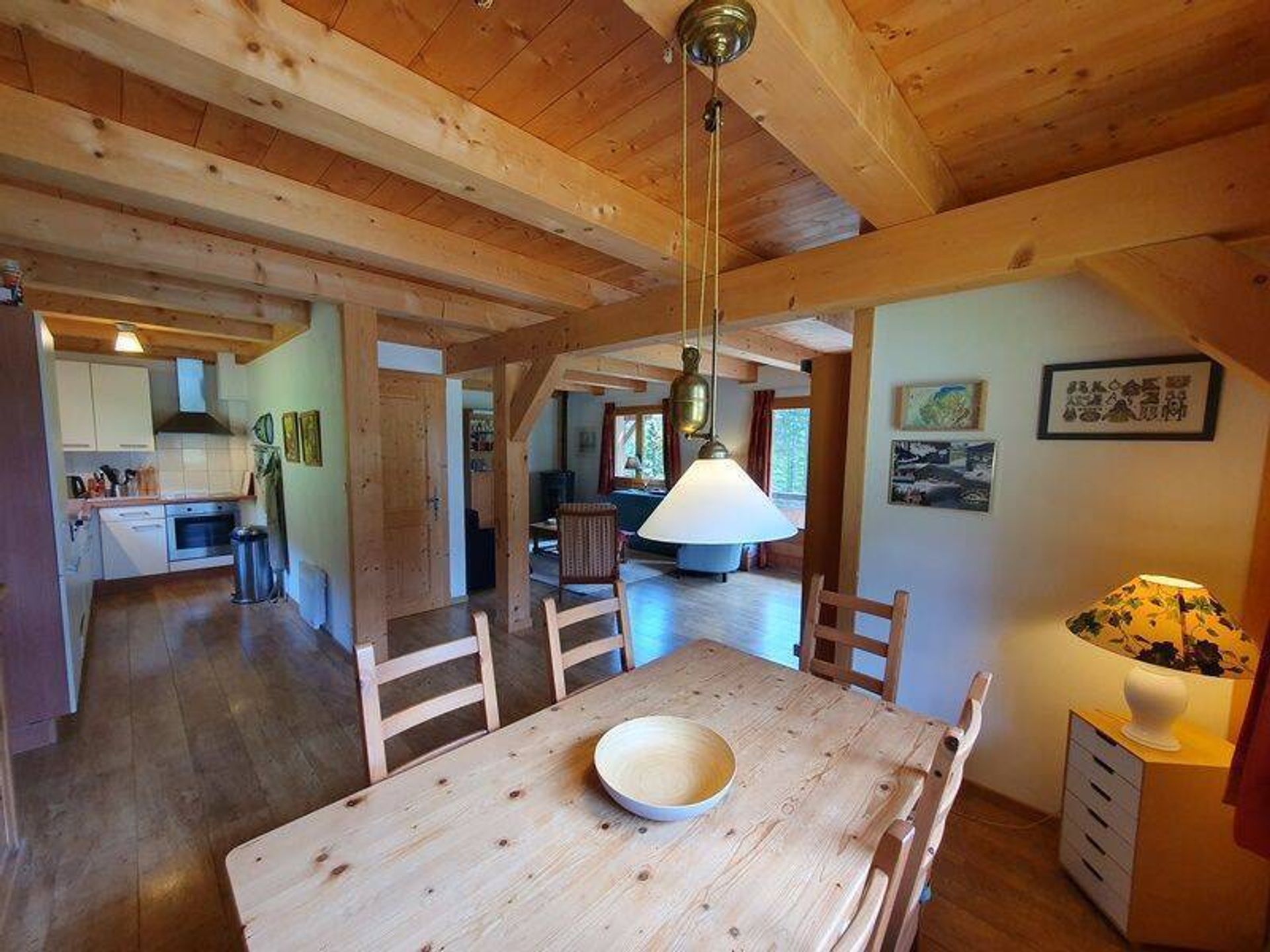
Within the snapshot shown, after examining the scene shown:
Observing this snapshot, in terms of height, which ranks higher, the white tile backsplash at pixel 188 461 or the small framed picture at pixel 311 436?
the small framed picture at pixel 311 436

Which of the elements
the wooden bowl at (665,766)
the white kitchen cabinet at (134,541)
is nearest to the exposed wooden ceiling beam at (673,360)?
the wooden bowl at (665,766)

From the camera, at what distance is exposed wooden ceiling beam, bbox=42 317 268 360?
407 centimetres

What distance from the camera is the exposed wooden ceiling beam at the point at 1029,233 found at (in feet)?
4.29

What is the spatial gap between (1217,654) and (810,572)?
166 cm

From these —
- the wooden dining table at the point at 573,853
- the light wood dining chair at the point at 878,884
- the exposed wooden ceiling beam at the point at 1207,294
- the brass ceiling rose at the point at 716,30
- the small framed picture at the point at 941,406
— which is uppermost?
the brass ceiling rose at the point at 716,30

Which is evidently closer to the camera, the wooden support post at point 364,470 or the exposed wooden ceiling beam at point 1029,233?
the exposed wooden ceiling beam at point 1029,233

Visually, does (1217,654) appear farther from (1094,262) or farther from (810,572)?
(810,572)

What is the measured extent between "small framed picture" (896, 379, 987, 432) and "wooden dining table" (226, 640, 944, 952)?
130 cm

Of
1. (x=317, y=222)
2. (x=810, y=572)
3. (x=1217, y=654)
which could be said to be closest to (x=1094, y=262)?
(x=1217, y=654)

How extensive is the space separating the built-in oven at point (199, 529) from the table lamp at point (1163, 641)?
22.8 ft

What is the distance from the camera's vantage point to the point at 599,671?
3443 mm

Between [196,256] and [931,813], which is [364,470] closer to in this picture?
[196,256]

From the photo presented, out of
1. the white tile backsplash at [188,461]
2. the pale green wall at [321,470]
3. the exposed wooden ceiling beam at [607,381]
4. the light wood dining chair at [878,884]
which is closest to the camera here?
the light wood dining chair at [878,884]

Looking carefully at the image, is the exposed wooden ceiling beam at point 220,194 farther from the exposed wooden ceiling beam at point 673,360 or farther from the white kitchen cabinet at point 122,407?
the white kitchen cabinet at point 122,407
